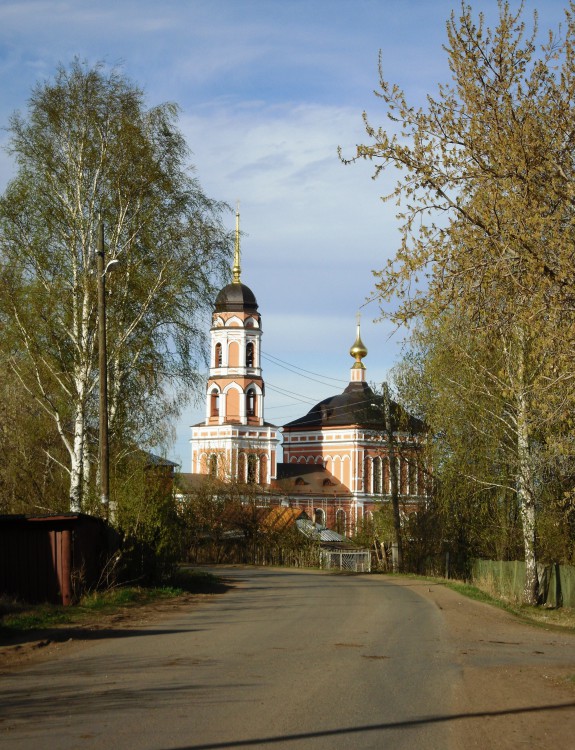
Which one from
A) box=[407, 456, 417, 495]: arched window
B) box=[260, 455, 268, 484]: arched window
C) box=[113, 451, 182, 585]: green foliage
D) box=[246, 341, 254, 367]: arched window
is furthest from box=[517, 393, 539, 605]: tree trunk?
box=[260, 455, 268, 484]: arched window

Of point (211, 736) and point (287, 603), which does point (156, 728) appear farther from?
point (287, 603)

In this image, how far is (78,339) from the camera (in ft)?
88.2

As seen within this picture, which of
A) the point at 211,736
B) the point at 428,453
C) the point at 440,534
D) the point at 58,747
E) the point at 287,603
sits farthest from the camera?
the point at 440,534

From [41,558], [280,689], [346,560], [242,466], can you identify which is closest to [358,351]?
[242,466]

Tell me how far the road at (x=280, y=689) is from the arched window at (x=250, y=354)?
7806 centimetres

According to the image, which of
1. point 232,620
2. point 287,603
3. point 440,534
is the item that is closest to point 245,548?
point 440,534

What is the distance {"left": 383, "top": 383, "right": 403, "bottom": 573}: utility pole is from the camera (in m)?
48.1

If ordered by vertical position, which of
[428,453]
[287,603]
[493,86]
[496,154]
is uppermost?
[493,86]

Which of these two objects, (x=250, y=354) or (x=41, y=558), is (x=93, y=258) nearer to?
(x=41, y=558)

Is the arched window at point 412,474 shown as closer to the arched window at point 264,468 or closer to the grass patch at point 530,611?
the grass patch at point 530,611

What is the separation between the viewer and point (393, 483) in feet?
163

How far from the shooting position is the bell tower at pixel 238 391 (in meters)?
95.8

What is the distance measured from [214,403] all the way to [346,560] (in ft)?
140

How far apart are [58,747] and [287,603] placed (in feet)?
59.1
